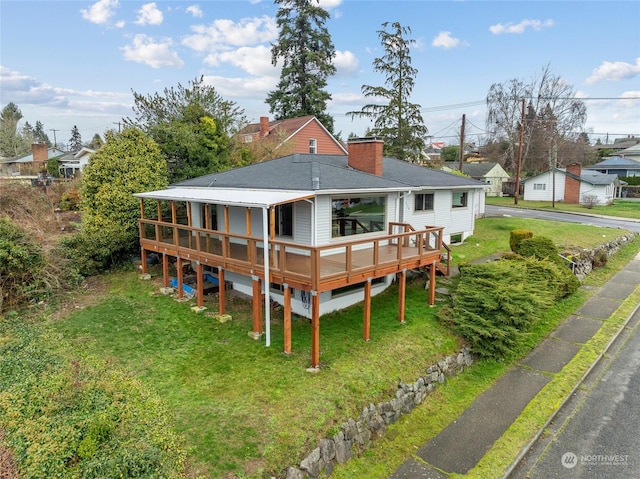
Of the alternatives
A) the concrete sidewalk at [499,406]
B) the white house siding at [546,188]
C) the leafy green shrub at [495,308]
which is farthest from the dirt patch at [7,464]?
the white house siding at [546,188]

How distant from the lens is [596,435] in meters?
8.60

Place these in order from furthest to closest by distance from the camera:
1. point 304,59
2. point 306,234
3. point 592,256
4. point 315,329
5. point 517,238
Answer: point 304,59 < point 592,256 < point 517,238 < point 306,234 < point 315,329

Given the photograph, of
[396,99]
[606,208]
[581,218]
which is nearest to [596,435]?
[581,218]

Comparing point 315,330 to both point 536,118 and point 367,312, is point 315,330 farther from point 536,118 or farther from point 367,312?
point 536,118

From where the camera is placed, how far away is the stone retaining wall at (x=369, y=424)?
7.21 metres

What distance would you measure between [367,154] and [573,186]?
3805 cm

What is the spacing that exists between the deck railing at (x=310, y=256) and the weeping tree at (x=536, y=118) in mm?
43702

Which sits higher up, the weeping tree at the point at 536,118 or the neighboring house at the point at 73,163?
the weeping tree at the point at 536,118

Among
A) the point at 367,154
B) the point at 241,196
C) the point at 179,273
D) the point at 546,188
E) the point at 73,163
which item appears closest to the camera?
the point at 241,196

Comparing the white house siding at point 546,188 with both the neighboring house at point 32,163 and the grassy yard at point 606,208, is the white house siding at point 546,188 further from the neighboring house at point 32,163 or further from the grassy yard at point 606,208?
the neighboring house at point 32,163

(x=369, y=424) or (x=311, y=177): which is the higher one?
(x=311, y=177)

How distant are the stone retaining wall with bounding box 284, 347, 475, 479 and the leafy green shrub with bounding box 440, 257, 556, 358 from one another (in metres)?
1.06

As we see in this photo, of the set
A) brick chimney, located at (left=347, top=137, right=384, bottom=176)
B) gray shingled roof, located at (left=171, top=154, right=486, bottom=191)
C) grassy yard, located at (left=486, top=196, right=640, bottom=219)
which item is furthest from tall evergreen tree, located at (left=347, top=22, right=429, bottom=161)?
brick chimney, located at (left=347, top=137, right=384, bottom=176)

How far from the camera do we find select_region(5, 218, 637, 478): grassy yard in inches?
287
